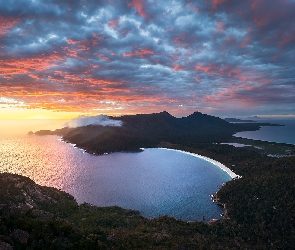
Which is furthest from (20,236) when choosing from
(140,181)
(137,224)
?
(140,181)

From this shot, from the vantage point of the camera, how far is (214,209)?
250ft

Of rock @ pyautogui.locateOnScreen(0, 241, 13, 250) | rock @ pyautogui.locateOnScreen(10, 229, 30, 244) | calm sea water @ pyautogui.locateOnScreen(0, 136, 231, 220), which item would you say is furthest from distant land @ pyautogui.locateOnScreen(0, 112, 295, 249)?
calm sea water @ pyautogui.locateOnScreen(0, 136, 231, 220)

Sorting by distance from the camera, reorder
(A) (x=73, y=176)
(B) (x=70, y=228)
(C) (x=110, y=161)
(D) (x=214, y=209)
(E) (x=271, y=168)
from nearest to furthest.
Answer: (B) (x=70, y=228)
(D) (x=214, y=209)
(E) (x=271, y=168)
(A) (x=73, y=176)
(C) (x=110, y=161)

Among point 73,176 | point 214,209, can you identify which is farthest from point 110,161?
point 214,209

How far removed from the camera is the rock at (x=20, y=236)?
31506 mm

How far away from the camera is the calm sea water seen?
78625 mm

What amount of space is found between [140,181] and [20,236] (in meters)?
80.4

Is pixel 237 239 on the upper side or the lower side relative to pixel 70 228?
lower

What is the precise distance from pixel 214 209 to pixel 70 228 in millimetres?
50218

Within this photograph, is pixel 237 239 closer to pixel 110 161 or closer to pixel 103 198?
pixel 103 198

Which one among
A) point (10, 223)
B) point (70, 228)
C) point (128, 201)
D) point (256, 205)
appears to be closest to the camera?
point (10, 223)

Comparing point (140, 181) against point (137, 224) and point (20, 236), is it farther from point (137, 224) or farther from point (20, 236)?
point (20, 236)

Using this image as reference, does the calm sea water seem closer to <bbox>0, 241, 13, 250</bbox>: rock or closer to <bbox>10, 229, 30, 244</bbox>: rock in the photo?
<bbox>10, 229, 30, 244</bbox>: rock

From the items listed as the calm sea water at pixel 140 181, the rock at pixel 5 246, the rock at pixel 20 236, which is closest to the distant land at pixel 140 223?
the rock at pixel 20 236
